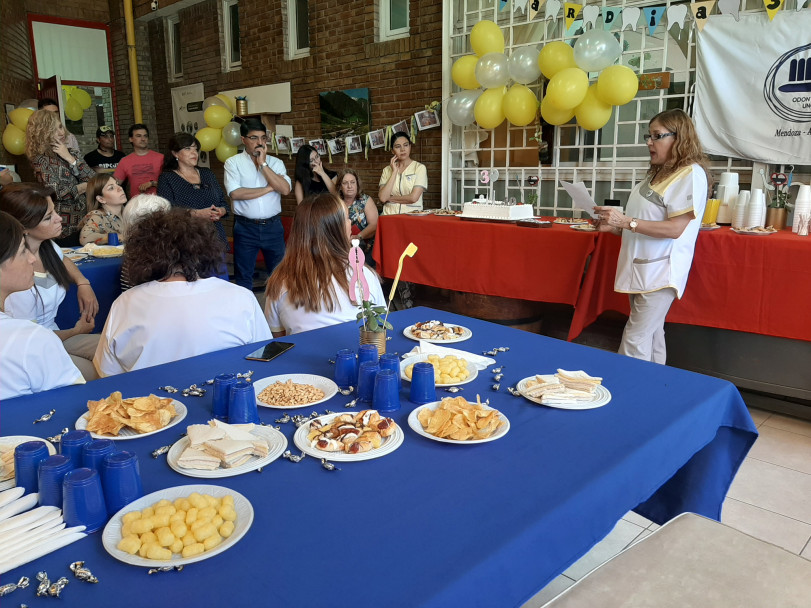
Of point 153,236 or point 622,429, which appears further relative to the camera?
point 153,236

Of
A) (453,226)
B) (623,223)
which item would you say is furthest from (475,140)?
(623,223)

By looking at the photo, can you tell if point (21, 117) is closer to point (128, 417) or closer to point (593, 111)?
point (593, 111)

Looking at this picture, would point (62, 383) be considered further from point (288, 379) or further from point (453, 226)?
point (453, 226)

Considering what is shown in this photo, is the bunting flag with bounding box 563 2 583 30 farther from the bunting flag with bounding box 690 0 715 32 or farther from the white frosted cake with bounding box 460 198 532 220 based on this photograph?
the white frosted cake with bounding box 460 198 532 220

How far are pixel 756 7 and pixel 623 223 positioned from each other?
2173 mm

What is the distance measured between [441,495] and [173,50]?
977 cm

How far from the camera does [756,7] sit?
3842 millimetres

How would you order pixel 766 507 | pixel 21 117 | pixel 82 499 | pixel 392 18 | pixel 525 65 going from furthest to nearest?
pixel 21 117 < pixel 392 18 < pixel 525 65 < pixel 766 507 < pixel 82 499

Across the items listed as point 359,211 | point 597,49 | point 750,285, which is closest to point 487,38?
point 597,49

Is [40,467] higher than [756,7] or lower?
lower

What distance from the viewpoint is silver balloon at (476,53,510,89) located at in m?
4.68

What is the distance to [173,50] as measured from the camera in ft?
29.8

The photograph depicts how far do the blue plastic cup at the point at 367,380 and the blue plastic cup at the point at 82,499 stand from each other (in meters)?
0.65

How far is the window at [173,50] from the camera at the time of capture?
9.02 meters
